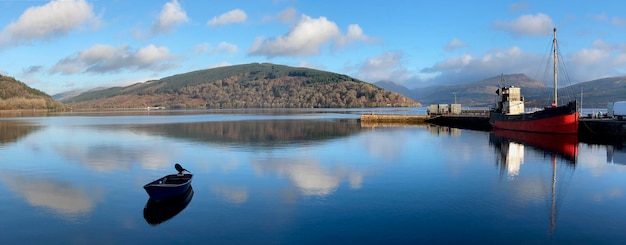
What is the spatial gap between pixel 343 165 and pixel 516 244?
19779 mm

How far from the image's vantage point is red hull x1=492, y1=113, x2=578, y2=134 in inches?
2196

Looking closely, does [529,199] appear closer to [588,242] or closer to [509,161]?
[588,242]

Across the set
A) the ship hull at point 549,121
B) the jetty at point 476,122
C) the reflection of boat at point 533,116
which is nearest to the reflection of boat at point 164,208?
the reflection of boat at point 533,116

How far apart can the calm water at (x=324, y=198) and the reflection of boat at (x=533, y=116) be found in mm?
12924

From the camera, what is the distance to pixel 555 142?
166ft

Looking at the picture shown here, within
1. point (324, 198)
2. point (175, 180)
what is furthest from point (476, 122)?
point (175, 180)

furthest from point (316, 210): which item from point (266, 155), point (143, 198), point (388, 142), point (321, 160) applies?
point (388, 142)

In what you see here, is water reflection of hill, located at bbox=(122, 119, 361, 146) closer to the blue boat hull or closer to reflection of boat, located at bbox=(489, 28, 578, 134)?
reflection of boat, located at bbox=(489, 28, 578, 134)

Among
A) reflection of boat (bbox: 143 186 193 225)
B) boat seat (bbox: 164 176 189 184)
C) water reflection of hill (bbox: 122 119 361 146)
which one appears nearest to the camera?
reflection of boat (bbox: 143 186 193 225)

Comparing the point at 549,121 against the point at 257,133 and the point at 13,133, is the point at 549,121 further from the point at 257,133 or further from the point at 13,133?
the point at 13,133

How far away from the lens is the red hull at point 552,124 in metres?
55.8

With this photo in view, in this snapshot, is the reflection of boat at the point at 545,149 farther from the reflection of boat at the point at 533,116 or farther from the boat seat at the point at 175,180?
the boat seat at the point at 175,180

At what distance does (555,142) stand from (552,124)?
8.94 m

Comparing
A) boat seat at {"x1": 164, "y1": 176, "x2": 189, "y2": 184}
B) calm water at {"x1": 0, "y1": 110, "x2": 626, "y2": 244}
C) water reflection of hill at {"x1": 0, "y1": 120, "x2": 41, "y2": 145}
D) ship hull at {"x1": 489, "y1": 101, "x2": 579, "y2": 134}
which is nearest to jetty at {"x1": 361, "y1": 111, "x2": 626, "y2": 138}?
ship hull at {"x1": 489, "y1": 101, "x2": 579, "y2": 134}
